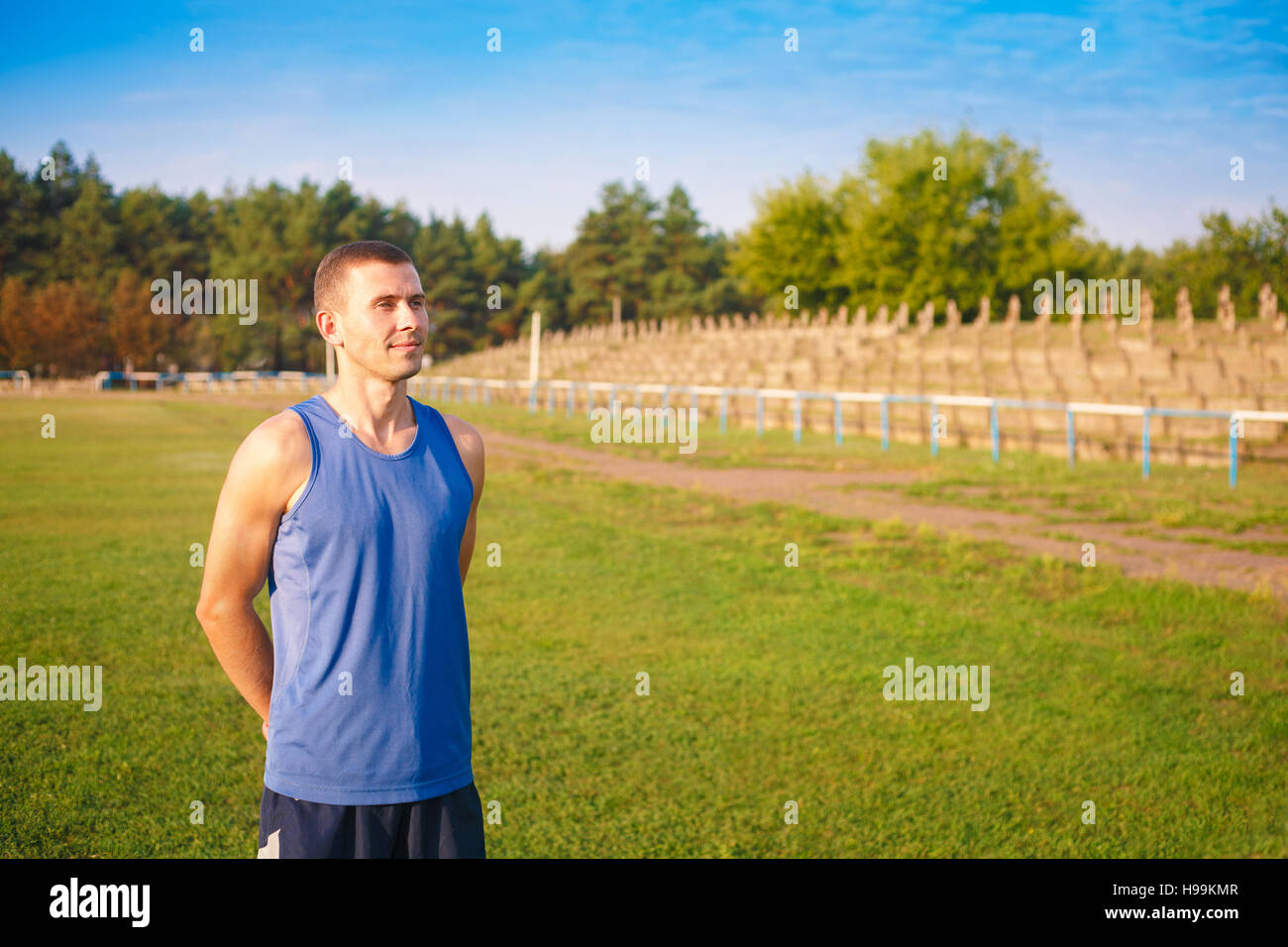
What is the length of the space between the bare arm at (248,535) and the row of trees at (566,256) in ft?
179

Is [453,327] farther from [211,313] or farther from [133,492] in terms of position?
[133,492]

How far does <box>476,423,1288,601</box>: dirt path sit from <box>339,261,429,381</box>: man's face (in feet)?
28.3

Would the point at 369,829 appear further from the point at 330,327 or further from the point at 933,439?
the point at 933,439

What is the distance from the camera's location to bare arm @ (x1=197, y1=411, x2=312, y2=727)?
7.72 feet

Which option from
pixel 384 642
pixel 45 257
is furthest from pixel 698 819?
pixel 45 257

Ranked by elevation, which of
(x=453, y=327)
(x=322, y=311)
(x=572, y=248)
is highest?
(x=572, y=248)

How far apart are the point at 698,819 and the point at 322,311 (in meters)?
2.93

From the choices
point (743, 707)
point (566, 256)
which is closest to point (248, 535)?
point (743, 707)

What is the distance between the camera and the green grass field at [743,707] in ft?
15.0

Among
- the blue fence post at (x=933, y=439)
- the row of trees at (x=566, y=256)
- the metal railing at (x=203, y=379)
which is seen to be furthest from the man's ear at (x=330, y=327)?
the metal railing at (x=203, y=379)

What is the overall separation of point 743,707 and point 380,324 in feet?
13.9

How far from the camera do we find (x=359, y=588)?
2.40 m

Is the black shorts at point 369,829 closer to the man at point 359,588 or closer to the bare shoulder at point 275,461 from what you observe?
the man at point 359,588

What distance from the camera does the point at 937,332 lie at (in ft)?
90.9
